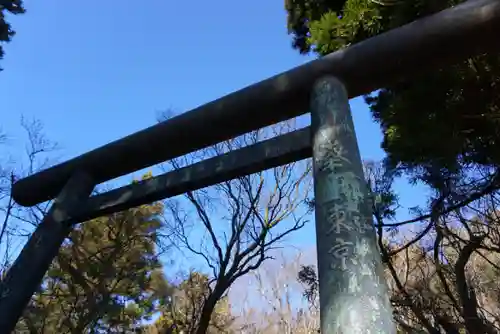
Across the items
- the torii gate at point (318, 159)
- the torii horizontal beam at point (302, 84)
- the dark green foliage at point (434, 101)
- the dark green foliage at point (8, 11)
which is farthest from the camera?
the dark green foliage at point (8, 11)

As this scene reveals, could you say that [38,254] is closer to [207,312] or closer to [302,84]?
[302,84]

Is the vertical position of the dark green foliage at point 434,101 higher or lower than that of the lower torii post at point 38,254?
higher

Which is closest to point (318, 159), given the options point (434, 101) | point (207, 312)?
point (434, 101)

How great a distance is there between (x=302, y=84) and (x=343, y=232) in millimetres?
931

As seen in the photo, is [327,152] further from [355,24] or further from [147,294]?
[147,294]

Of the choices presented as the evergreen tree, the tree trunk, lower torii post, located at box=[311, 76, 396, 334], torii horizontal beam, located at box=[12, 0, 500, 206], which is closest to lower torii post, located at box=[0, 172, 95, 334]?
torii horizontal beam, located at box=[12, 0, 500, 206]

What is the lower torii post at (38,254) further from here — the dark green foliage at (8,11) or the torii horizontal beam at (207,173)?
the dark green foliage at (8,11)

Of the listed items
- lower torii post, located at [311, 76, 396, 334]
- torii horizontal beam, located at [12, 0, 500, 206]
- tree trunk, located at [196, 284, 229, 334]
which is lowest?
lower torii post, located at [311, 76, 396, 334]

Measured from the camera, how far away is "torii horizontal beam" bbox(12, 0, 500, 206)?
75.9 inches

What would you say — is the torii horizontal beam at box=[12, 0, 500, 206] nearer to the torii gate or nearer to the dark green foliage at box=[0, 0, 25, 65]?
the torii gate

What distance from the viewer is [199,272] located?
8.48 m

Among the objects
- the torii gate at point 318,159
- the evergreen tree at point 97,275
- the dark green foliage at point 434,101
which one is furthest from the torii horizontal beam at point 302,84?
the evergreen tree at point 97,275

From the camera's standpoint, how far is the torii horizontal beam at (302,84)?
1.93m

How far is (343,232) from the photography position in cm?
159
